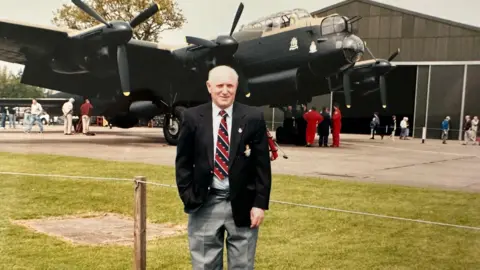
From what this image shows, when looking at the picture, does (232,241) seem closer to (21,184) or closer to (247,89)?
(21,184)

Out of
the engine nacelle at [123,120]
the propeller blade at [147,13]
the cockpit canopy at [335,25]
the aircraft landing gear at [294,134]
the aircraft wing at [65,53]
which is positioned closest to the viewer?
the propeller blade at [147,13]

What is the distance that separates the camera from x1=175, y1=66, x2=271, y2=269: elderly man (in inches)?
117

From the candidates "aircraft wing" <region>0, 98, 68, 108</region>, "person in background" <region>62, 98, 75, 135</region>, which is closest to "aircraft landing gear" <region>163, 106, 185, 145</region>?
"person in background" <region>62, 98, 75, 135</region>

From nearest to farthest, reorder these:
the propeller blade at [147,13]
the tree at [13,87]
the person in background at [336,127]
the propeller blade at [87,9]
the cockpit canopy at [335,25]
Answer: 1. the tree at [13,87]
2. the propeller blade at [147,13]
3. the propeller blade at [87,9]
4. the cockpit canopy at [335,25]
5. the person in background at [336,127]

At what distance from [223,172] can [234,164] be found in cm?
9

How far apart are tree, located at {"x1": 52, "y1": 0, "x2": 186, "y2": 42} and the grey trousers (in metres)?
5.91

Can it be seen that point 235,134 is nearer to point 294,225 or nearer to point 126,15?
point 294,225

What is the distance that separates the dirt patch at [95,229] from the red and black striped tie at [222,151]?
2.64 meters

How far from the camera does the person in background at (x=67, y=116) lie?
11.4 meters

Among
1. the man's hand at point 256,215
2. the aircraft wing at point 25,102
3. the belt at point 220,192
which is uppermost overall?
the aircraft wing at point 25,102

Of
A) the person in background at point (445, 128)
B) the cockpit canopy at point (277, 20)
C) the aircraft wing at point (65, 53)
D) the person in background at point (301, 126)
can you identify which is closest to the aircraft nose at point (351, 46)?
the person in background at point (301, 126)

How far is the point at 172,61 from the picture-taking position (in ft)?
37.7

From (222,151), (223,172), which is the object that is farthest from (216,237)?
(222,151)

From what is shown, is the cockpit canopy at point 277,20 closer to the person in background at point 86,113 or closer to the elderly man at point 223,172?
the person in background at point 86,113
